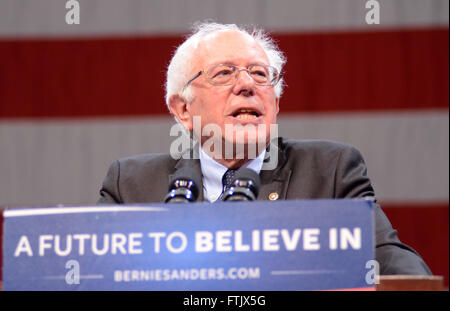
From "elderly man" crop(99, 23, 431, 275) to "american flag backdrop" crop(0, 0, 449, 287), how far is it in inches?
35.4

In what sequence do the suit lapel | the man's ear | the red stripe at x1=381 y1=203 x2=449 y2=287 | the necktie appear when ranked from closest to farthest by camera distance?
the suit lapel → the necktie → the man's ear → the red stripe at x1=381 y1=203 x2=449 y2=287

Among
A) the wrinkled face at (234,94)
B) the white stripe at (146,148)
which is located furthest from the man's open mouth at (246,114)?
the white stripe at (146,148)

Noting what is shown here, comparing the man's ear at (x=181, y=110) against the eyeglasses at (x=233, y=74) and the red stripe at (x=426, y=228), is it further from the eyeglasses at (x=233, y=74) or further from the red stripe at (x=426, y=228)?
the red stripe at (x=426, y=228)

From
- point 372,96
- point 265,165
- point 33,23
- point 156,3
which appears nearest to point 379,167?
point 372,96

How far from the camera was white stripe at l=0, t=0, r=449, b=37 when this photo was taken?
2.79 m

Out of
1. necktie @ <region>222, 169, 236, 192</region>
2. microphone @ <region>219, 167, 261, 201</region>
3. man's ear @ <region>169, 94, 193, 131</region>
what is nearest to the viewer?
microphone @ <region>219, 167, 261, 201</region>

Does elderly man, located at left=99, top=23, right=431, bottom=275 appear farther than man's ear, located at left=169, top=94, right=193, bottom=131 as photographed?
No

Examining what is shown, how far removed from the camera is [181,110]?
201 centimetres

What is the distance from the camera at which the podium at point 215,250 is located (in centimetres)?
99

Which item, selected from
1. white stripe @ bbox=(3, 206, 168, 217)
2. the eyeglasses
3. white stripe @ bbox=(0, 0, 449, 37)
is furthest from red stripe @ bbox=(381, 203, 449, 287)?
white stripe @ bbox=(3, 206, 168, 217)

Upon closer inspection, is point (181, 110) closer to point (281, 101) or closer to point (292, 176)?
point (292, 176)

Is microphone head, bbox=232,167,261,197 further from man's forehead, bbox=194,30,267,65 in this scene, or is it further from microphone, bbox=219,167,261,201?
man's forehead, bbox=194,30,267,65

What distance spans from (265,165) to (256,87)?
0.23 meters

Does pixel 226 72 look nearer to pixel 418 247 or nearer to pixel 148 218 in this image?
pixel 148 218
